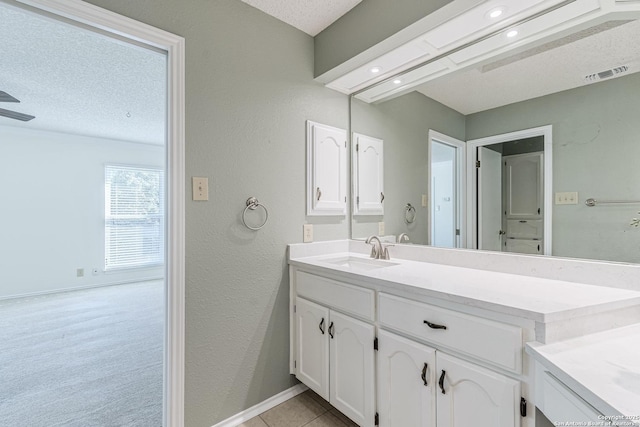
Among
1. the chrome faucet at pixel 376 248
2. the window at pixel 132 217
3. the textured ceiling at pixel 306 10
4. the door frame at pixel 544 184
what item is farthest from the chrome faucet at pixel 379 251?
the window at pixel 132 217

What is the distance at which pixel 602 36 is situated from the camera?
1.16 m

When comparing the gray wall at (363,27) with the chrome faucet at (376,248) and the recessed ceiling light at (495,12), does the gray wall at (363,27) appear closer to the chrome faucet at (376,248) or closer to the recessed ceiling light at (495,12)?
the recessed ceiling light at (495,12)

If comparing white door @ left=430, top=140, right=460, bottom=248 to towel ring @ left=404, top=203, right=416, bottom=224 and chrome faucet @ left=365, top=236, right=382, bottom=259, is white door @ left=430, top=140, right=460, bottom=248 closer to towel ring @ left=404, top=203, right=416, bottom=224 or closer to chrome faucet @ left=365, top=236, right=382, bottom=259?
towel ring @ left=404, top=203, right=416, bottom=224

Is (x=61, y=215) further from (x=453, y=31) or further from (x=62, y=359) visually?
(x=453, y=31)

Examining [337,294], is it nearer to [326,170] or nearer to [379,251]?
[379,251]

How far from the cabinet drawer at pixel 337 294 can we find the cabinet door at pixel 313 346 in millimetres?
62

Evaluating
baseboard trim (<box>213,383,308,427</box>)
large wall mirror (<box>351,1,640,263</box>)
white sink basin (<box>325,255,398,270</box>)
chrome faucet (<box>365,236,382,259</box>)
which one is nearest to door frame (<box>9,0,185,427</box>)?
baseboard trim (<box>213,383,308,427</box>)

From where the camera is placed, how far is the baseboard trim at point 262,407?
161 centimetres

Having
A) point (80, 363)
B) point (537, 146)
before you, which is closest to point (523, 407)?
point (537, 146)

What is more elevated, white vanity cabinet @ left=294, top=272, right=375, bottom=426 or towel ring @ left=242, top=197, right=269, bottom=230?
towel ring @ left=242, top=197, right=269, bottom=230

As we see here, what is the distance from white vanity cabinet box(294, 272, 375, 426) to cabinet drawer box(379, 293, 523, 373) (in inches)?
6.0

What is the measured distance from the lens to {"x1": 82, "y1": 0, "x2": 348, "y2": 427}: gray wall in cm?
150

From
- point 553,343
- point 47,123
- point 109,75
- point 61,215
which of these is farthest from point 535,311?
Answer: point 61,215

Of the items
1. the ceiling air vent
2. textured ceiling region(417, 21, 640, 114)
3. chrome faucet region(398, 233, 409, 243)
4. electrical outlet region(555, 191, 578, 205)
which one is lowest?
chrome faucet region(398, 233, 409, 243)
